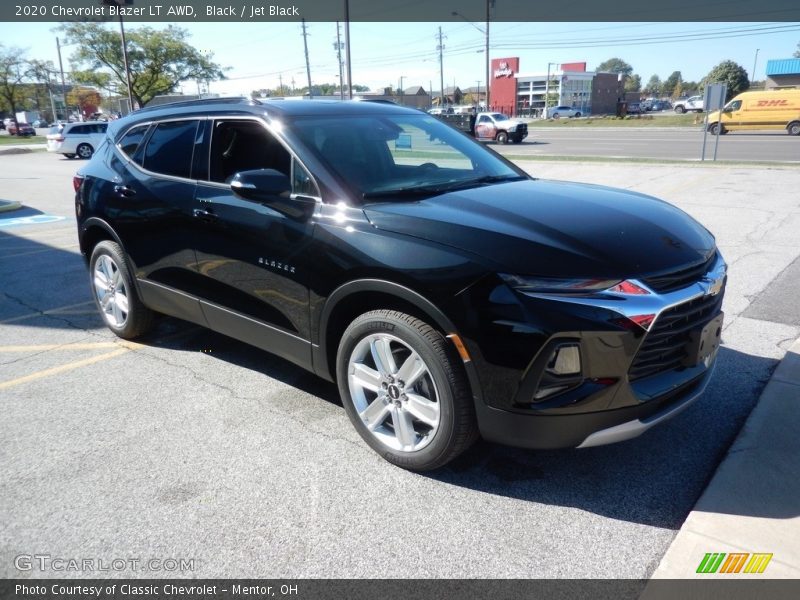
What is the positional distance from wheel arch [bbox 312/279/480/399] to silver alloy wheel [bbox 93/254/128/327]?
2238mm

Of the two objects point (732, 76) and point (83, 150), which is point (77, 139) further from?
point (732, 76)

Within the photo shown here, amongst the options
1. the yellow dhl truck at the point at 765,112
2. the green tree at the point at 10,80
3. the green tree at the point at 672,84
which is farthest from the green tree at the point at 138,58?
the green tree at the point at 672,84

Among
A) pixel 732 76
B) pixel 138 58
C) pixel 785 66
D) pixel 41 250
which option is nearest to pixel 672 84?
pixel 732 76

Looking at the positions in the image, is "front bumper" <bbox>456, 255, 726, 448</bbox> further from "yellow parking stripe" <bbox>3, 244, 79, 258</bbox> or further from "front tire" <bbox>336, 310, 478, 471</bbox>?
"yellow parking stripe" <bbox>3, 244, 79, 258</bbox>

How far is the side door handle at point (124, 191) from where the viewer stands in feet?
14.7

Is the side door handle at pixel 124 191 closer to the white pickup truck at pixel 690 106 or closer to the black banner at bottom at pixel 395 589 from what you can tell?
the black banner at bottom at pixel 395 589

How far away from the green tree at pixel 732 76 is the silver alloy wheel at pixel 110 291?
9357 centimetres

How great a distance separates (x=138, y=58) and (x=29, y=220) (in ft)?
185

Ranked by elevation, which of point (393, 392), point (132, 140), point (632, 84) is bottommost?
point (393, 392)

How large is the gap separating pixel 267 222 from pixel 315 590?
1.97m

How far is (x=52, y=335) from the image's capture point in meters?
5.21

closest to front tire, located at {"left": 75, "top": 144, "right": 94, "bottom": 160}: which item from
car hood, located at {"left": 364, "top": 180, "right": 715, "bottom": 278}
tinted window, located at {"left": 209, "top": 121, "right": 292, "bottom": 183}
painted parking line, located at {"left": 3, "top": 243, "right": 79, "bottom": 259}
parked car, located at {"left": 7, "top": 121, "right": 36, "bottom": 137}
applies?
painted parking line, located at {"left": 3, "top": 243, "right": 79, "bottom": 259}

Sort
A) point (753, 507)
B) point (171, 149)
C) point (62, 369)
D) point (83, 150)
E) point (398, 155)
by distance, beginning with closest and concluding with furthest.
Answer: point (753, 507) < point (398, 155) < point (171, 149) < point (62, 369) < point (83, 150)

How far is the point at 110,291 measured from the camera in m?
4.98
